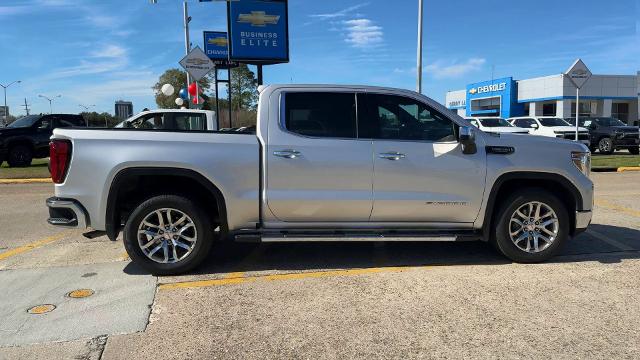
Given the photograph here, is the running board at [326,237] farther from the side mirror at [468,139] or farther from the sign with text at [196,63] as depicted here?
the sign with text at [196,63]

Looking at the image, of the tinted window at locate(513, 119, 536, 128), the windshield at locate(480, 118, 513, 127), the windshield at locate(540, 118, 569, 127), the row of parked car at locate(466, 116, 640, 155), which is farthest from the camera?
the tinted window at locate(513, 119, 536, 128)

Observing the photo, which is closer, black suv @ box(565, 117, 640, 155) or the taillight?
the taillight

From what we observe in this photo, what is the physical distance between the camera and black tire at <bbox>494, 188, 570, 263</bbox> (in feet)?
17.5

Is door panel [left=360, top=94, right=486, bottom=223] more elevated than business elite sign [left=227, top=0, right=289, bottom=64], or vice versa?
business elite sign [left=227, top=0, right=289, bottom=64]

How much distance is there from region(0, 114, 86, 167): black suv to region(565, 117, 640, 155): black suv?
2235 centimetres

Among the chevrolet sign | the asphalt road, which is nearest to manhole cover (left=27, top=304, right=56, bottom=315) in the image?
the asphalt road

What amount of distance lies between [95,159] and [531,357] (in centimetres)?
404

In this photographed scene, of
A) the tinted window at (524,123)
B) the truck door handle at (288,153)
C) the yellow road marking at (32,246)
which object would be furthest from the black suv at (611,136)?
the yellow road marking at (32,246)

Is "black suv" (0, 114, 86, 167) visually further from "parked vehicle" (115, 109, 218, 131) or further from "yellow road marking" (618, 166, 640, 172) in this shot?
"yellow road marking" (618, 166, 640, 172)

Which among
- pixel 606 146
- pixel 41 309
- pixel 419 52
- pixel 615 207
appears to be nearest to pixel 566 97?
pixel 606 146

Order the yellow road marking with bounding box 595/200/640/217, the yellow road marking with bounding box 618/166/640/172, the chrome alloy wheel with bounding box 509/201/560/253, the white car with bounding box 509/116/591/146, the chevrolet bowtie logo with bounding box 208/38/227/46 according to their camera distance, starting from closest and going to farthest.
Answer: the chrome alloy wheel with bounding box 509/201/560/253
the yellow road marking with bounding box 595/200/640/217
the yellow road marking with bounding box 618/166/640/172
the white car with bounding box 509/116/591/146
the chevrolet bowtie logo with bounding box 208/38/227/46

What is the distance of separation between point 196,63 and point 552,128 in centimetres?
1618

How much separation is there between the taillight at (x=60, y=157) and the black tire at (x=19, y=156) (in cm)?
1396

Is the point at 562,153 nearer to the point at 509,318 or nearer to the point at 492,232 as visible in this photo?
the point at 492,232
